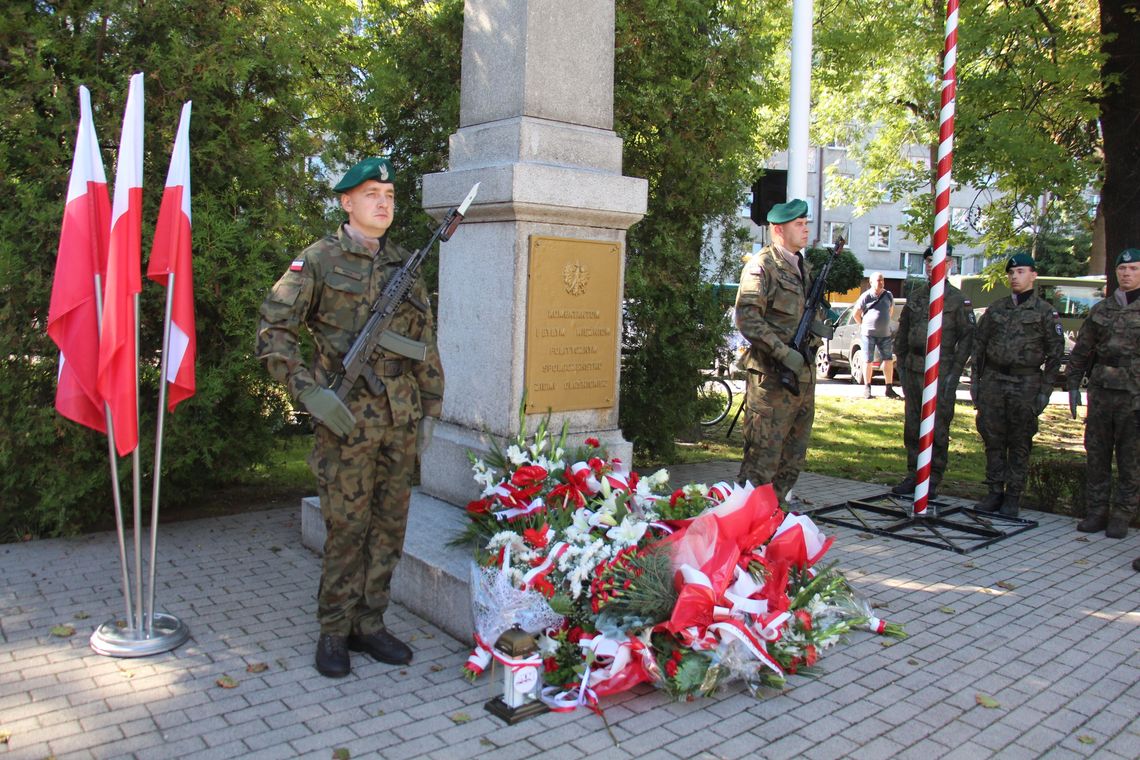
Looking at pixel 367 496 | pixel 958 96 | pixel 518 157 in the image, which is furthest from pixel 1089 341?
pixel 367 496

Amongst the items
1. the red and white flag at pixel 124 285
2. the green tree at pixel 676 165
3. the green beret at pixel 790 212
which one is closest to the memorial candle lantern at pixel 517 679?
the red and white flag at pixel 124 285

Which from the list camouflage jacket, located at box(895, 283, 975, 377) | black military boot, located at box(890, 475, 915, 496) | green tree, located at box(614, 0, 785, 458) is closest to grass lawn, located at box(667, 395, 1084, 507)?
black military boot, located at box(890, 475, 915, 496)

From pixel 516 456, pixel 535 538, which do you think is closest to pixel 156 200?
pixel 516 456

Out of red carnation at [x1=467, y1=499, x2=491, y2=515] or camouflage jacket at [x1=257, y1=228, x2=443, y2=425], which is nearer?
camouflage jacket at [x1=257, y1=228, x2=443, y2=425]

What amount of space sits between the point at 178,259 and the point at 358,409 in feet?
3.83

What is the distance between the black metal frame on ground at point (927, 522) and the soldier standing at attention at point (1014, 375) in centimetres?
33

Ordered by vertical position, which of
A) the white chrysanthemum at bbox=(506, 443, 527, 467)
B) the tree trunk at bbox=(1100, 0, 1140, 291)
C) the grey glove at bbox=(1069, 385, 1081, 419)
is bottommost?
the white chrysanthemum at bbox=(506, 443, 527, 467)

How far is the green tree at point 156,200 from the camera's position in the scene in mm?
5871

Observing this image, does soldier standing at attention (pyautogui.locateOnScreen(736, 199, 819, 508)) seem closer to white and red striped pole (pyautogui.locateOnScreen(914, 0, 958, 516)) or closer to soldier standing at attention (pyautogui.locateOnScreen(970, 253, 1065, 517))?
white and red striped pole (pyautogui.locateOnScreen(914, 0, 958, 516))

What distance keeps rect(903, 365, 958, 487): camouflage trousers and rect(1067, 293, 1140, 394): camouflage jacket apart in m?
1.05

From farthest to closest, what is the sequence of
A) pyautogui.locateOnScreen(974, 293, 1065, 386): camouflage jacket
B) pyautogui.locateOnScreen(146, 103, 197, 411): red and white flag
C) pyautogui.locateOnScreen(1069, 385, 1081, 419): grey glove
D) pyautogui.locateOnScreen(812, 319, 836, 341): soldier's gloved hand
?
pyautogui.locateOnScreen(1069, 385, 1081, 419): grey glove < pyautogui.locateOnScreen(974, 293, 1065, 386): camouflage jacket < pyautogui.locateOnScreen(812, 319, 836, 341): soldier's gloved hand < pyautogui.locateOnScreen(146, 103, 197, 411): red and white flag

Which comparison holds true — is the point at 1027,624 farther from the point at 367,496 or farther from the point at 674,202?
the point at 674,202

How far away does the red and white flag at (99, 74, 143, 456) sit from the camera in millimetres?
4012

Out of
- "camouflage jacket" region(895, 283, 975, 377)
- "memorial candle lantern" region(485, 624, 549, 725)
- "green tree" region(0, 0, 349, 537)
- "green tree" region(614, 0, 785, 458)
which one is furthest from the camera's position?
"green tree" region(614, 0, 785, 458)
